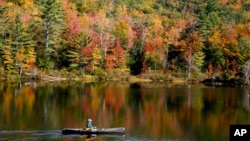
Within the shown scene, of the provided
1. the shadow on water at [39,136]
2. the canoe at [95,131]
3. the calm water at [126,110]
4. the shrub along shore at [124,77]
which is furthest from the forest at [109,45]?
the canoe at [95,131]

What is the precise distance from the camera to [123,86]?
82.3m

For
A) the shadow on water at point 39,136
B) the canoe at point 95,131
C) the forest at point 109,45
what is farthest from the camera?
the forest at point 109,45

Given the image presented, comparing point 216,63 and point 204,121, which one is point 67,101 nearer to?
point 204,121

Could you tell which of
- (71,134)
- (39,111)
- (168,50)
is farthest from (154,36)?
(71,134)

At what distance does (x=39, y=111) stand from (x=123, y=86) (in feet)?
97.8

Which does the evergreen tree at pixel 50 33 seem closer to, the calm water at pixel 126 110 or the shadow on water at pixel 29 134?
the calm water at pixel 126 110

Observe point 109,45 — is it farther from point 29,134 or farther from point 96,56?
point 29,134

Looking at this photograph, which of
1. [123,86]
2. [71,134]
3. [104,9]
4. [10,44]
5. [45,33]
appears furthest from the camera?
[104,9]

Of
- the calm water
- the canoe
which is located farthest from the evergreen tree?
the canoe

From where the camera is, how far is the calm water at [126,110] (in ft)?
143

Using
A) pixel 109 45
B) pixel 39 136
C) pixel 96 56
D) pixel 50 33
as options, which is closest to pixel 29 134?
pixel 39 136

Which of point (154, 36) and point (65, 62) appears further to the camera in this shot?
point (154, 36)

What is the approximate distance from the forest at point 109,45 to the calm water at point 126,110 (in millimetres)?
12689

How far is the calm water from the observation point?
4366cm
